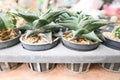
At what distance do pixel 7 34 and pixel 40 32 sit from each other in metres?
0.13

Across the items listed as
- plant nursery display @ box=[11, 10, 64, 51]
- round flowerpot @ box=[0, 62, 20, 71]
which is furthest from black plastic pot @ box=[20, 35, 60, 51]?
round flowerpot @ box=[0, 62, 20, 71]

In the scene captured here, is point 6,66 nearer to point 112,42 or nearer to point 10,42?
point 10,42

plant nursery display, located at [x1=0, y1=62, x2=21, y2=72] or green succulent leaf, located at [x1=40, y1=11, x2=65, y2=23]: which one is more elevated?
green succulent leaf, located at [x1=40, y1=11, x2=65, y2=23]

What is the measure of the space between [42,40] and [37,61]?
0.25ft

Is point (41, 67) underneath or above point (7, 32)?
underneath

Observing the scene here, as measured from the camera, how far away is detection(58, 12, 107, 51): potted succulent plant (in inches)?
21.0

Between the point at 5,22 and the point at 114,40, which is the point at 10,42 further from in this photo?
the point at 114,40

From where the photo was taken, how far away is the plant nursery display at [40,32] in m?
0.55

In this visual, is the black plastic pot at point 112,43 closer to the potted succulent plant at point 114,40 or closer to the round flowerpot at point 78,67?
the potted succulent plant at point 114,40

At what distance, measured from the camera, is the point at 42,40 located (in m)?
0.56

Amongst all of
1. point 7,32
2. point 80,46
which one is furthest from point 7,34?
point 80,46

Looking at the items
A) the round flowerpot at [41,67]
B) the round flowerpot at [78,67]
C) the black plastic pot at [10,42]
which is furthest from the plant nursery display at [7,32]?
the round flowerpot at [78,67]

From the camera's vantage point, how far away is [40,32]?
56cm

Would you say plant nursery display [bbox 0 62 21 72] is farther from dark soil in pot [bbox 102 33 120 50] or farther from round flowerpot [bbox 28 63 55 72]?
dark soil in pot [bbox 102 33 120 50]
